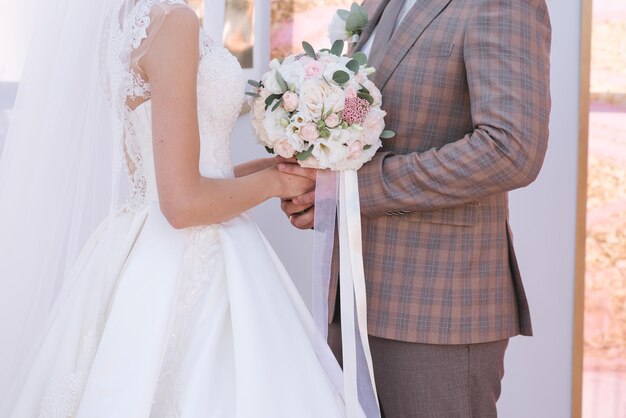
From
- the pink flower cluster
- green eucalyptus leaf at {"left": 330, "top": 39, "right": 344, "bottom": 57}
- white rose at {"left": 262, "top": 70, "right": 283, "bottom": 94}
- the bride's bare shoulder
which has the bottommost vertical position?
the pink flower cluster

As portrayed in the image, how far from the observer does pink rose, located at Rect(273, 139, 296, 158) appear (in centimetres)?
178

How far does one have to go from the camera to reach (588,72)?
10.3 feet

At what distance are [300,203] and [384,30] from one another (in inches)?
19.1

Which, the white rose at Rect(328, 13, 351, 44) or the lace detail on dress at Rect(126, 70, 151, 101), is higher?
the white rose at Rect(328, 13, 351, 44)

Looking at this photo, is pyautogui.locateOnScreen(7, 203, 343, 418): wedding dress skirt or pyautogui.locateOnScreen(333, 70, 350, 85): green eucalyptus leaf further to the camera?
pyautogui.locateOnScreen(333, 70, 350, 85): green eucalyptus leaf

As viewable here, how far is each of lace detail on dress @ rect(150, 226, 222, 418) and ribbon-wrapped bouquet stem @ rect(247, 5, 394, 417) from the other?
253mm

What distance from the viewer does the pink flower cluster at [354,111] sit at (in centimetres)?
173

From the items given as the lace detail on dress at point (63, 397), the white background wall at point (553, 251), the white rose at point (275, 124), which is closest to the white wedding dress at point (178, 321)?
the lace detail on dress at point (63, 397)

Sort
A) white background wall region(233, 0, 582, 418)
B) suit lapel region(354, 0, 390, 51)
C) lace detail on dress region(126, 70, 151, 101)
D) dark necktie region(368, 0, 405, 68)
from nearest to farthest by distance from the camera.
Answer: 1. lace detail on dress region(126, 70, 151, 101)
2. dark necktie region(368, 0, 405, 68)
3. suit lapel region(354, 0, 390, 51)
4. white background wall region(233, 0, 582, 418)

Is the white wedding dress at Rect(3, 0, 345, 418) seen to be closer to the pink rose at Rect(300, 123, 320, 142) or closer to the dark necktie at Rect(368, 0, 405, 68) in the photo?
the pink rose at Rect(300, 123, 320, 142)

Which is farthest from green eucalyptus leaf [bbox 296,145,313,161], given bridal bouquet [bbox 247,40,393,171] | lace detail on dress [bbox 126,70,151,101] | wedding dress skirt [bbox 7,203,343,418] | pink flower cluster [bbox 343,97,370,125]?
lace detail on dress [bbox 126,70,151,101]

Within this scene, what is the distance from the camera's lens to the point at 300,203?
1.91 meters

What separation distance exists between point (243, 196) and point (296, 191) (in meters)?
0.16

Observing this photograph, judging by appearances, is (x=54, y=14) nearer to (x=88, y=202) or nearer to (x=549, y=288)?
(x=88, y=202)
